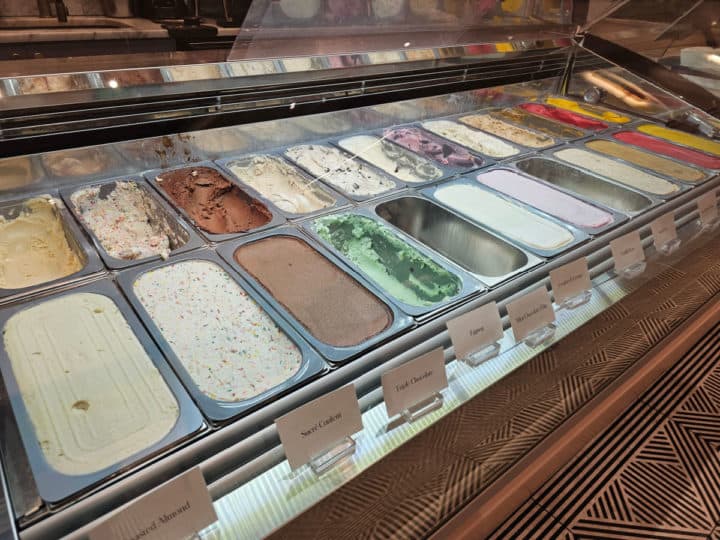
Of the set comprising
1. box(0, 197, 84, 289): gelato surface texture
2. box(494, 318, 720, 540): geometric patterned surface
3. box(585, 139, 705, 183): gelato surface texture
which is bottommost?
box(494, 318, 720, 540): geometric patterned surface

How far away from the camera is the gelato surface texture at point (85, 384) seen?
888mm

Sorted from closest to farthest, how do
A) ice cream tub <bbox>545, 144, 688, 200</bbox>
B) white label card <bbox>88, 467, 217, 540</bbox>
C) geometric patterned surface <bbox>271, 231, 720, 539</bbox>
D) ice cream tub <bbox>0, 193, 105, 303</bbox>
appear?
1. white label card <bbox>88, 467, 217, 540</bbox>
2. geometric patterned surface <bbox>271, 231, 720, 539</bbox>
3. ice cream tub <bbox>0, 193, 105, 303</bbox>
4. ice cream tub <bbox>545, 144, 688, 200</bbox>

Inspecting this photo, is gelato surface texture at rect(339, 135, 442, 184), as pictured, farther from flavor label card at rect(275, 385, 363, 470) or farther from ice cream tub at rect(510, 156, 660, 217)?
flavor label card at rect(275, 385, 363, 470)

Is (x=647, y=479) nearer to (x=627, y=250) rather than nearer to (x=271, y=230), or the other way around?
(x=627, y=250)

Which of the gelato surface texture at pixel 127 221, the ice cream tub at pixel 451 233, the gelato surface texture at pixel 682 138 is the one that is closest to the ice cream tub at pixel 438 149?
the ice cream tub at pixel 451 233

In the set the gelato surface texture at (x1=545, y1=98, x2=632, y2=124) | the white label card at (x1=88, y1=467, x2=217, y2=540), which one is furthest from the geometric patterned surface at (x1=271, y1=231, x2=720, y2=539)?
the gelato surface texture at (x1=545, y1=98, x2=632, y2=124)

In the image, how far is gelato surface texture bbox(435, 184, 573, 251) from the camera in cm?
170

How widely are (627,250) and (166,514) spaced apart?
5.06ft

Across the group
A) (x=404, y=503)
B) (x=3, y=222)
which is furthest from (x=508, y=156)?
(x=3, y=222)

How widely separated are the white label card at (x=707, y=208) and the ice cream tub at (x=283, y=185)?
A: 1.44 metres

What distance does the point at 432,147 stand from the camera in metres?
2.22

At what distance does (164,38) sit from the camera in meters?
3.89

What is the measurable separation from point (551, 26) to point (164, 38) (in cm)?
279

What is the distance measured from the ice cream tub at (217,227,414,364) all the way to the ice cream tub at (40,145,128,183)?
50 centimetres
